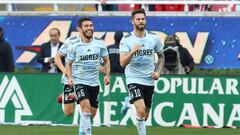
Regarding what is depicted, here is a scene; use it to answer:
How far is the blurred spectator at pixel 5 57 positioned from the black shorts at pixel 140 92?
5.94m

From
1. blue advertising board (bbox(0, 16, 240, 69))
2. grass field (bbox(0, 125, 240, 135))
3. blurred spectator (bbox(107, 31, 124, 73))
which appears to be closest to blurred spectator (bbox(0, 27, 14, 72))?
grass field (bbox(0, 125, 240, 135))

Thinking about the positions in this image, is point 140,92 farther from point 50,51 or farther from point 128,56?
point 50,51

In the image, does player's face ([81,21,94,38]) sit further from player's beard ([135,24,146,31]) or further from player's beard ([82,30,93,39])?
player's beard ([135,24,146,31])

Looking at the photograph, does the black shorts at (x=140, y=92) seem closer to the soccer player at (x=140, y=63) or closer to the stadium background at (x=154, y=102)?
the soccer player at (x=140, y=63)

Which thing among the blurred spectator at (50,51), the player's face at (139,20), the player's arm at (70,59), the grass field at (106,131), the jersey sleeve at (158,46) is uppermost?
the player's face at (139,20)

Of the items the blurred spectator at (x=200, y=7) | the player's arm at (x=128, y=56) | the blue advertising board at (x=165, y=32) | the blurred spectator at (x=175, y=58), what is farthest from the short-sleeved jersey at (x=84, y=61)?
the blurred spectator at (x=200, y=7)

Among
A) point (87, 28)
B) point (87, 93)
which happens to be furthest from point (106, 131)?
point (87, 28)

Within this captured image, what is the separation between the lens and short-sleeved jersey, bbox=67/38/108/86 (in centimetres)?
1526

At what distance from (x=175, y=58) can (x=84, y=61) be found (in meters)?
4.34

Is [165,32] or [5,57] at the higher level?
[165,32]

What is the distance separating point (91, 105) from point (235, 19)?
331 inches

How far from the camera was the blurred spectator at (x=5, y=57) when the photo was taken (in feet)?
65.6

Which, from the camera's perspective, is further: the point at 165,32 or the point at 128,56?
the point at 165,32

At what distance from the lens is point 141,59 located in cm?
1466
